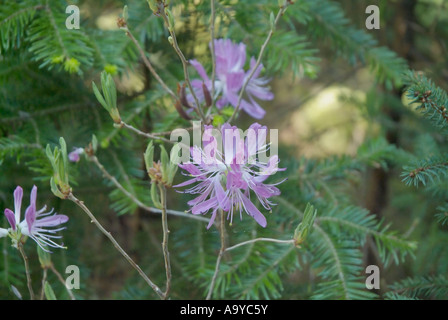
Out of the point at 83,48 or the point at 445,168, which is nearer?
the point at 445,168

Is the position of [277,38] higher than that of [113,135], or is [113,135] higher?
[277,38]

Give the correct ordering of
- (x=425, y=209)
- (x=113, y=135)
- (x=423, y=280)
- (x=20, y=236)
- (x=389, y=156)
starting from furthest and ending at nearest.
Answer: (x=425, y=209), (x=389, y=156), (x=113, y=135), (x=423, y=280), (x=20, y=236)

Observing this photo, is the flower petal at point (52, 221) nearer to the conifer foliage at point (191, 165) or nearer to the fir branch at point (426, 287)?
the conifer foliage at point (191, 165)

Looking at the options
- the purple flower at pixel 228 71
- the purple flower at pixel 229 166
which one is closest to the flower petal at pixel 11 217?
the purple flower at pixel 229 166

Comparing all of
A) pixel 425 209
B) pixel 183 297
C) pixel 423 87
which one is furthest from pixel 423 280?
pixel 425 209

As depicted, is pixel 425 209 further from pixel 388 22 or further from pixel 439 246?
pixel 388 22

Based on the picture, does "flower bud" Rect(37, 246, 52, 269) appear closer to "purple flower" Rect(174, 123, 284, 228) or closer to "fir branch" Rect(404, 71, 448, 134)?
"purple flower" Rect(174, 123, 284, 228)

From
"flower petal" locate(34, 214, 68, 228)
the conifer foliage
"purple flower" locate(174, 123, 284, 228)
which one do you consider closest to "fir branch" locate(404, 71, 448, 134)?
the conifer foliage

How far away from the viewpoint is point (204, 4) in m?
1.02

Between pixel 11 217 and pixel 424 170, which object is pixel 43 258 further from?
pixel 424 170


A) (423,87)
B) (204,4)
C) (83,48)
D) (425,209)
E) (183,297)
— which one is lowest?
(183,297)

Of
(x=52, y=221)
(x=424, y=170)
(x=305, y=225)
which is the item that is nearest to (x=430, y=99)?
(x=424, y=170)

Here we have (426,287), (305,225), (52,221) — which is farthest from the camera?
(426,287)

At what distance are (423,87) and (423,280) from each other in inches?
14.1
